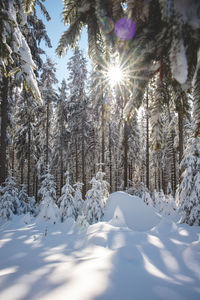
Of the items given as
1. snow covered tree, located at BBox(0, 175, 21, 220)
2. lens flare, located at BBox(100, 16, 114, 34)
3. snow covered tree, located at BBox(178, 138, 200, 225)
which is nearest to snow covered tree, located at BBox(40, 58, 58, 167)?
snow covered tree, located at BBox(0, 175, 21, 220)

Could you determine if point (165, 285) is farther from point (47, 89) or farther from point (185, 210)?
point (47, 89)

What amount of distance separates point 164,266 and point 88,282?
1584mm

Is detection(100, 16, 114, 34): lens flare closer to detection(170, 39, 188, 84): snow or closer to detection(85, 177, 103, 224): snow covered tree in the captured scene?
detection(170, 39, 188, 84): snow

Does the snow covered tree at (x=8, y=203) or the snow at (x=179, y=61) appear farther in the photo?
the snow covered tree at (x=8, y=203)

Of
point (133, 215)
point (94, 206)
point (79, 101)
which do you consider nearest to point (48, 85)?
point (79, 101)

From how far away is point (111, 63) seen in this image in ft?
6.93

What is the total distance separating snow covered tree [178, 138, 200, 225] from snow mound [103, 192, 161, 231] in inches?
47.2

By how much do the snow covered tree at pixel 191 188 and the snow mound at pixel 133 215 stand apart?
120cm

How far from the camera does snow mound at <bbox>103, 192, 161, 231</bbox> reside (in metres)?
6.90

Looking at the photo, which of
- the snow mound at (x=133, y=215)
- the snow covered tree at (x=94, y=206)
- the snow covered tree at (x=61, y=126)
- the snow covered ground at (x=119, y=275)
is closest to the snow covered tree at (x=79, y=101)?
the snow covered tree at (x=61, y=126)

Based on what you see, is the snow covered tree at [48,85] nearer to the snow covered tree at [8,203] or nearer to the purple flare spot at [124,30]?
the snow covered tree at [8,203]

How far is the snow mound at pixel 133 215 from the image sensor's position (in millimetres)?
6902

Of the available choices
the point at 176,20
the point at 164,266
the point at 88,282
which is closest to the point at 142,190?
the point at 164,266

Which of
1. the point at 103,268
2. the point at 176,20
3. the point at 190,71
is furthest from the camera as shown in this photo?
the point at 103,268
